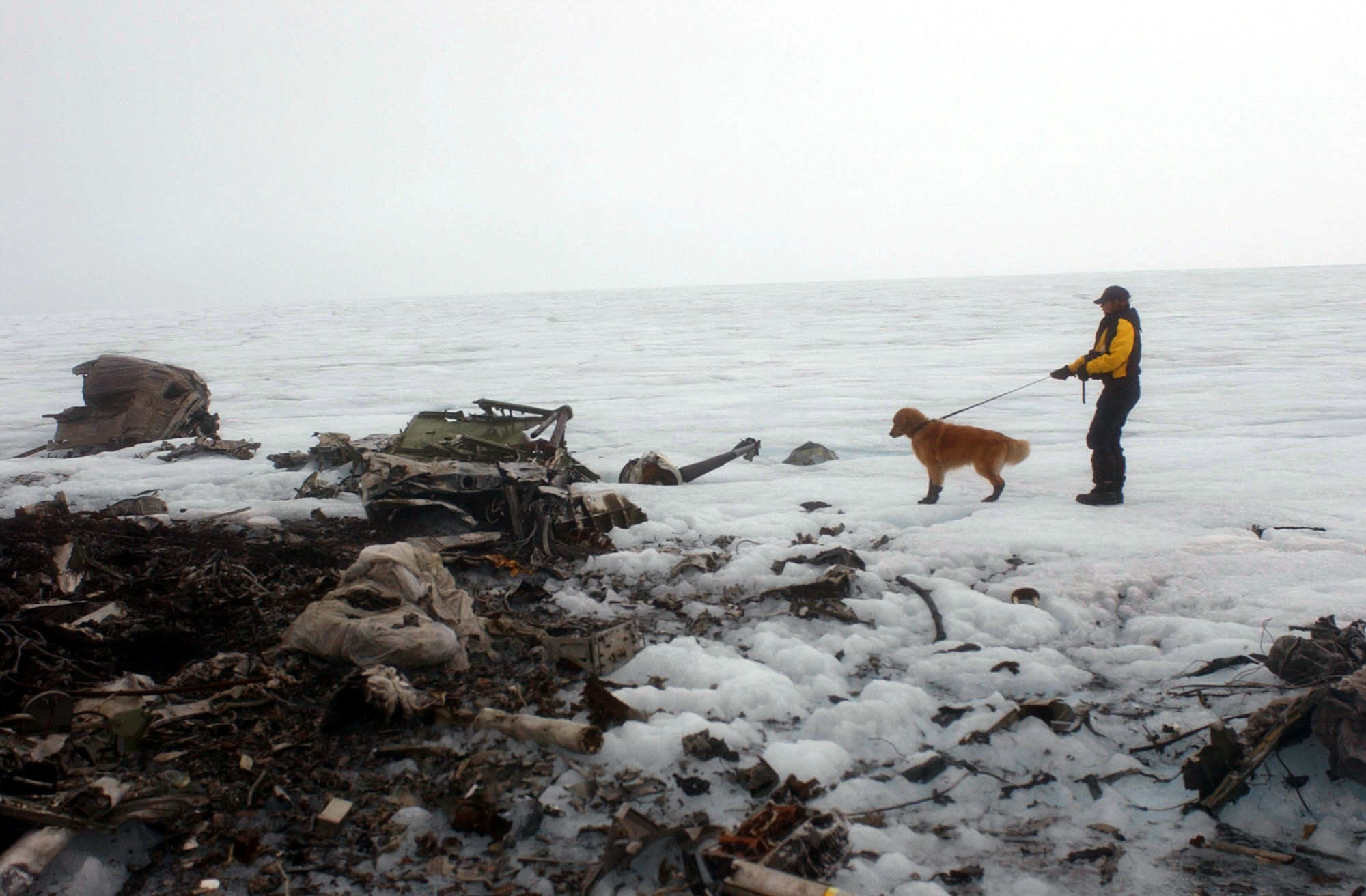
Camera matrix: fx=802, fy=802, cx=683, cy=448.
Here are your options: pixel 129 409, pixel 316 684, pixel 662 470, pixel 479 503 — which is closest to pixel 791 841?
pixel 316 684

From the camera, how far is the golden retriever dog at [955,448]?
6.92 metres

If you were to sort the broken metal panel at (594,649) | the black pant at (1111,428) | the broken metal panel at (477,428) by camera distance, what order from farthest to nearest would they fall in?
1. the broken metal panel at (477,428)
2. the black pant at (1111,428)
3. the broken metal panel at (594,649)

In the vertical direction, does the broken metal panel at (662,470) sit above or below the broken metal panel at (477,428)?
below

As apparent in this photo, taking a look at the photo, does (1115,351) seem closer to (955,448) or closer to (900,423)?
(955,448)

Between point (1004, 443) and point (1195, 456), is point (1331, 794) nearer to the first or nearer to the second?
point (1004, 443)

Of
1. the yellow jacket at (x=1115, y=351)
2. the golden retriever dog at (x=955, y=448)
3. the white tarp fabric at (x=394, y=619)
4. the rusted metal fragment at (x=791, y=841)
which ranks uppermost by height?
the yellow jacket at (x=1115, y=351)

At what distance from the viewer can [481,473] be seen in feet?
20.1

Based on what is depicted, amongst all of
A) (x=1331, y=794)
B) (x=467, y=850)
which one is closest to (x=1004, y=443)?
(x=1331, y=794)

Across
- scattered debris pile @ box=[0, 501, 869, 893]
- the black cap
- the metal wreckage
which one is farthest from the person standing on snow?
scattered debris pile @ box=[0, 501, 869, 893]

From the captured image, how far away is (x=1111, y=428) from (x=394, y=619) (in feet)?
19.0

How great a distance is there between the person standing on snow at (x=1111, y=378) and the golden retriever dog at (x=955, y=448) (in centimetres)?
64

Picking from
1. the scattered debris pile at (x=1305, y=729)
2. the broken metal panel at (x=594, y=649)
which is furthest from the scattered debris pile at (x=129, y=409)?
the scattered debris pile at (x=1305, y=729)

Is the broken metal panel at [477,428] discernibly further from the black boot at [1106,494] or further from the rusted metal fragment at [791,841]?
the rusted metal fragment at [791,841]

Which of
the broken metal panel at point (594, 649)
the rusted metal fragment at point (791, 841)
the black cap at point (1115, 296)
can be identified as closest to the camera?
the rusted metal fragment at point (791, 841)
